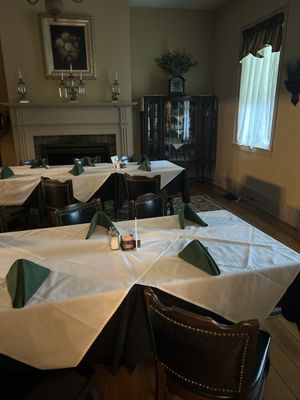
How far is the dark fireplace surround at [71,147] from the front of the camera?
16.3 ft

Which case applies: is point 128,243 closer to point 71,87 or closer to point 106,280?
point 106,280

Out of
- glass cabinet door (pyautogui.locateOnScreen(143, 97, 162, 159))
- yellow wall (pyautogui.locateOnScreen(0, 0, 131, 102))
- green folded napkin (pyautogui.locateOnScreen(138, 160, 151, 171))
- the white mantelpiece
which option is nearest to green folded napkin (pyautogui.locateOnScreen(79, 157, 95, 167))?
green folded napkin (pyautogui.locateOnScreen(138, 160, 151, 171))

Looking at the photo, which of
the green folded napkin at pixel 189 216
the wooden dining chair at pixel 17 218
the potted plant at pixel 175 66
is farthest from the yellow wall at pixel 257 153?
the wooden dining chair at pixel 17 218

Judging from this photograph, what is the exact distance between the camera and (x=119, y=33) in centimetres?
473

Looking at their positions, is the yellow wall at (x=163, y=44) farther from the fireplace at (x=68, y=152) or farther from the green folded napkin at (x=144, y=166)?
the green folded napkin at (x=144, y=166)

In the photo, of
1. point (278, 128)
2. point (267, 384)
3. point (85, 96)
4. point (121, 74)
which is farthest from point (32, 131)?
point (267, 384)

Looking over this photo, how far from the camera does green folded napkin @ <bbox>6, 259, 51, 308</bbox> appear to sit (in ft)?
3.71

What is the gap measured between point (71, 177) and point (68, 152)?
2.17m

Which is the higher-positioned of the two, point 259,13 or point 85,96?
point 259,13

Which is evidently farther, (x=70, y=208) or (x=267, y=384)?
(x=70, y=208)

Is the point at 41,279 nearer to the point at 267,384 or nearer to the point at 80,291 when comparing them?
the point at 80,291

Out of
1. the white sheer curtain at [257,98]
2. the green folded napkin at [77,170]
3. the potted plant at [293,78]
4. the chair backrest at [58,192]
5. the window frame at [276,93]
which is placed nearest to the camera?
the chair backrest at [58,192]

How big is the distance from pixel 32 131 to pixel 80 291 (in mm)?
4299

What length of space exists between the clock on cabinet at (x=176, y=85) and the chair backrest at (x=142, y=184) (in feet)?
9.50
